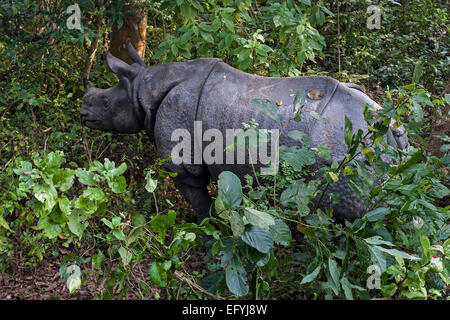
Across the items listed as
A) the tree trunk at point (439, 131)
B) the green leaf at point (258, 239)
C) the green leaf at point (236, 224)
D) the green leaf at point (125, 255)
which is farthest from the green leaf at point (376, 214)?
the tree trunk at point (439, 131)

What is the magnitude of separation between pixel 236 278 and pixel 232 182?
510mm

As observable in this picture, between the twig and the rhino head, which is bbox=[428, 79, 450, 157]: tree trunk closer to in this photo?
the rhino head

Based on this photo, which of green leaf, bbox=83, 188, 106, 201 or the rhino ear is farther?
the rhino ear

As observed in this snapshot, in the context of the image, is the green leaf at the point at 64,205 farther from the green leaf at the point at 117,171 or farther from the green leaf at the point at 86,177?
the green leaf at the point at 117,171

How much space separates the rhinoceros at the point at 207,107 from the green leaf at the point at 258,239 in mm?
1396

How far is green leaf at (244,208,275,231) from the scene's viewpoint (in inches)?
118

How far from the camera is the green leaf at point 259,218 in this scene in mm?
3008

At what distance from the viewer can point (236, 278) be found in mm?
3107

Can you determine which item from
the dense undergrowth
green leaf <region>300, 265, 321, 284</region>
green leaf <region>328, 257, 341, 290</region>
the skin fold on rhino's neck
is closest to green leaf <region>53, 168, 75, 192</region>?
the dense undergrowth

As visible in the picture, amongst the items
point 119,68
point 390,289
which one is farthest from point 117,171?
point 119,68

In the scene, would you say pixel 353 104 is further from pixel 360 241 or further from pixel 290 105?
pixel 360 241

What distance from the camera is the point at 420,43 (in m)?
8.96

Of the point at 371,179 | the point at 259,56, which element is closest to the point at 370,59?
the point at 259,56

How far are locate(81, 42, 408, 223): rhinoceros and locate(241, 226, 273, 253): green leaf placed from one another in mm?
1396
